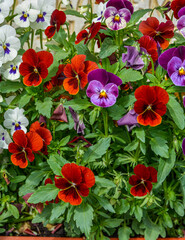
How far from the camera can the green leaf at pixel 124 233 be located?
1.32 m

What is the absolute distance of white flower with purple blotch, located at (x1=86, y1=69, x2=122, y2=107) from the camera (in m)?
1.11

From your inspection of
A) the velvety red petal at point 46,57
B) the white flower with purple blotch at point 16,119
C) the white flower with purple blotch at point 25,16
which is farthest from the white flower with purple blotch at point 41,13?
the white flower with purple blotch at point 16,119

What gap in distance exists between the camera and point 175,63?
1.12 m

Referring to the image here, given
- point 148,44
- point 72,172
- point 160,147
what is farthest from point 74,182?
point 148,44

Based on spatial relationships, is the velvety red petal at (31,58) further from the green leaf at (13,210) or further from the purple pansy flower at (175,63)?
the green leaf at (13,210)

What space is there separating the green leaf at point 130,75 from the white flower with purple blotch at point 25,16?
48 cm

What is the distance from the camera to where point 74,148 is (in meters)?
1.20

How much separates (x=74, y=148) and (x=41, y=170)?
214 mm

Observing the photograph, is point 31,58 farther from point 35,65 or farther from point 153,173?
point 153,173

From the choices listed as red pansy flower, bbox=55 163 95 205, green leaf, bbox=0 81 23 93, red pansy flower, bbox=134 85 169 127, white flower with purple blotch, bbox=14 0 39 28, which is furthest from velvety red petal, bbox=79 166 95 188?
white flower with purple blotch, bbox=14 0 39 28

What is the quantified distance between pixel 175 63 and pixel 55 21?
497 mm

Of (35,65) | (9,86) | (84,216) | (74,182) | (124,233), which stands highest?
(35,65)

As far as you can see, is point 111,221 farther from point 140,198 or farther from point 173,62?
point 173,62

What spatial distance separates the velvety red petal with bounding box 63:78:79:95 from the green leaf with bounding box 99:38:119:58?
13cm
